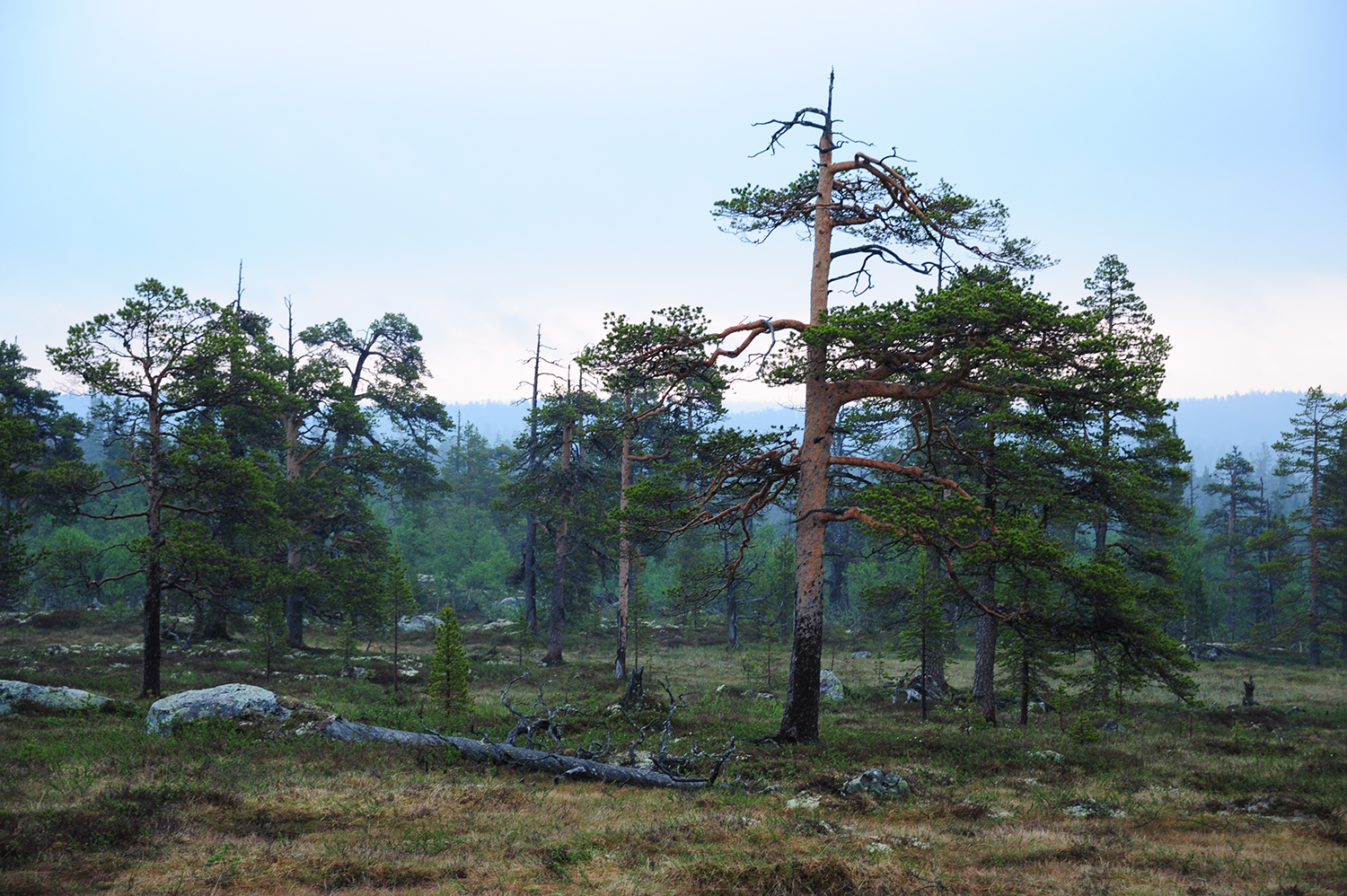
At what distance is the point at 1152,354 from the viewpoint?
20.0m

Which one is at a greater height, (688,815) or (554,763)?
(688,815)

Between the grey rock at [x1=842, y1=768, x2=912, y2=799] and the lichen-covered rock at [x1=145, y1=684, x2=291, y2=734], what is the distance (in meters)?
11.5

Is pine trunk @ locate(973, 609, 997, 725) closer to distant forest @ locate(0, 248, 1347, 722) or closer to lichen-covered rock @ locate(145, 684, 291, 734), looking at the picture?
distant forest @ locate(0, 248, 1347, 722)

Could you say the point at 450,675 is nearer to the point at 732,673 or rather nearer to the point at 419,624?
the point at 732,673

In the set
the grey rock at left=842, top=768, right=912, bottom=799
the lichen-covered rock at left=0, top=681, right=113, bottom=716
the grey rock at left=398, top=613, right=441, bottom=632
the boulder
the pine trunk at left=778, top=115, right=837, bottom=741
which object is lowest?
the grey rock at left=398, top=613, right=441, bottom=632

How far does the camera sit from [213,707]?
14102mm

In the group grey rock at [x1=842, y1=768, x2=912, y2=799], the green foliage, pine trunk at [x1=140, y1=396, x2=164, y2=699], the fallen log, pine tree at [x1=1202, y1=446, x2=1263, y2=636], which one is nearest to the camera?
grey rock at [x1=842, y1=768, x2=912, y2=799]

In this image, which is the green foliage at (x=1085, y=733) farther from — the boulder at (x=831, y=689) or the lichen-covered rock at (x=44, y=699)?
the lichen-covered rock at (x=44, y=699)

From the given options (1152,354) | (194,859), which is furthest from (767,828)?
(1152,354)

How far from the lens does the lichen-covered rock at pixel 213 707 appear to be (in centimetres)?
1368

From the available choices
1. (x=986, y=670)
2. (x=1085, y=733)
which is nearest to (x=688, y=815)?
(x=1085, y=733)

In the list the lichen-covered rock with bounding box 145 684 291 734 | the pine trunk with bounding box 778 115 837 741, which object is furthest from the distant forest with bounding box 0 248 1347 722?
the lichen-covered rock with bounding box 145 684 291 734

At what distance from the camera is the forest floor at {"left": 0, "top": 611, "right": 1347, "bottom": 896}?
21.9 feet

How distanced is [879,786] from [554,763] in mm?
5319
